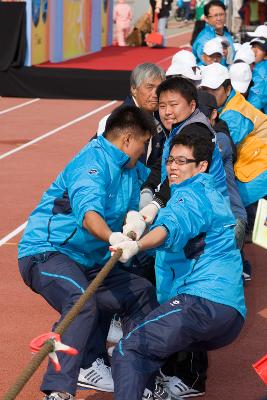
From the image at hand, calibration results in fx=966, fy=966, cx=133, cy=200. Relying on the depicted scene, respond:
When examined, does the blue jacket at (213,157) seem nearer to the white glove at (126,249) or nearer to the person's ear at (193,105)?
the person's ear at (193,105)

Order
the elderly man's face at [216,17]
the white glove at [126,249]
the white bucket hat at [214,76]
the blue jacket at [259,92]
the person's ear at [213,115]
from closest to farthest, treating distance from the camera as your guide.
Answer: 1. the white glove at [126,249]
2. the person's ear at [213,115]
3. the white bucket hat at [214,76]
4. the blue jacket at [259,92]
5. the elderly man's face at [216,17]

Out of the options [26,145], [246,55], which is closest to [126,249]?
[246,55]

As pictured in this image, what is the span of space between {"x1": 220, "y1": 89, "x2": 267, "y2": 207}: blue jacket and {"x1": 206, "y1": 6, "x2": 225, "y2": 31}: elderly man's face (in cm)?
489

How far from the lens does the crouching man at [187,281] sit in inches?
188

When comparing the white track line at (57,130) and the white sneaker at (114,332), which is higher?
the white sneaker at (114,332)

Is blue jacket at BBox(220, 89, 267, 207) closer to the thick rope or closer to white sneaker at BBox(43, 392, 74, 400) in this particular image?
white sneaker at BBox(43, 392, 74, 400)

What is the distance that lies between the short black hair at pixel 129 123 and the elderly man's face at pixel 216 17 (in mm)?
7483

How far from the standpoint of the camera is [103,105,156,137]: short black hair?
538cm

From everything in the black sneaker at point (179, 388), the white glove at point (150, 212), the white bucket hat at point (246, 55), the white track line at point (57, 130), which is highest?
the white glove at point (150, 212)

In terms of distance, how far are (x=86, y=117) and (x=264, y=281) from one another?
10.8 metres

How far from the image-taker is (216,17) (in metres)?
12.7

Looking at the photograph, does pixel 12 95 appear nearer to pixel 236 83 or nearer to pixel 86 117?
pixel 86 117

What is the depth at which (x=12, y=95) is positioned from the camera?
21.4 metres

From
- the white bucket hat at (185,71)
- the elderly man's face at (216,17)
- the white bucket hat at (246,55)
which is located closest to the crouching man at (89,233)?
the white bucket hat at (185,71)
